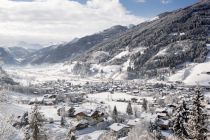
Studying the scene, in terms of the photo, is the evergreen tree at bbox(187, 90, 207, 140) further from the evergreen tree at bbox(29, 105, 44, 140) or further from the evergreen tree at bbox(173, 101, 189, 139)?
the evergreen tree at bbox(29, 105, 44, 140)

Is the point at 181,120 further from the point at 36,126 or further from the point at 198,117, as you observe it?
the point at 36,126

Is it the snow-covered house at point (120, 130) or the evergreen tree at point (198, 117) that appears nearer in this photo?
the evergreen tree at point (198, 117)

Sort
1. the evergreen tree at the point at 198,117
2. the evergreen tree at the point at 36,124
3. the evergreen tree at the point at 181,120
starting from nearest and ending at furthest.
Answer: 1. the evergreen tree at the point at 198,117
2. the evergreen tree at the point at 36,124
3. the evergreen tree at the point at 181,120

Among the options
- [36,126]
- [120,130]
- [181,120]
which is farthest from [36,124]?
[120,130]

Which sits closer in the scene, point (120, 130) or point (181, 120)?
point (181, 120)

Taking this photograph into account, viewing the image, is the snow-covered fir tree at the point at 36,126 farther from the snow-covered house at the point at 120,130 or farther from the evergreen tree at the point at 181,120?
the snow-covered house at the point at 120,130

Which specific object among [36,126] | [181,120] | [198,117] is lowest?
[36,126]

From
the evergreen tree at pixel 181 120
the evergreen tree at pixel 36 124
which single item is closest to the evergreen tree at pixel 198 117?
the evergreen tree at pixel 181 120

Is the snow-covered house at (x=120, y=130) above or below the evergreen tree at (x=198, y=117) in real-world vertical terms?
below
